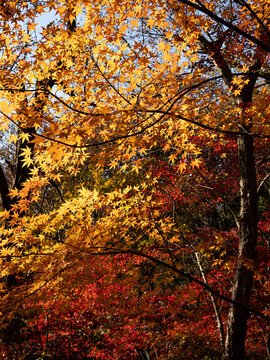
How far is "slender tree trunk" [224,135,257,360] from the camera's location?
429 centimetres

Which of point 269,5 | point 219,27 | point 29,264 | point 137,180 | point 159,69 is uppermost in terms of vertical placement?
point 219,27

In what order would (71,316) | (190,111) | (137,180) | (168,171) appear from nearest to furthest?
(190,111)
(71,316)
(168,171)
(137,180)

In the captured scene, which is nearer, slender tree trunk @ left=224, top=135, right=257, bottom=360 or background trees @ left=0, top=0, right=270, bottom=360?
background trees @ left=0, top=0, right=270, bottom=360

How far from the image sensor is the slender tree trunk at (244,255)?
169 inches

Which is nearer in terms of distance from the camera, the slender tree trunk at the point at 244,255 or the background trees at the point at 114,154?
the background trees at the point at 114,154

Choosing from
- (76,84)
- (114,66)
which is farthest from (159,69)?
(76,84)

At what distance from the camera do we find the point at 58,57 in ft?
12.0

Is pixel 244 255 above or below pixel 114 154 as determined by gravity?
below

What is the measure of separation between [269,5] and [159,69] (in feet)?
6.21

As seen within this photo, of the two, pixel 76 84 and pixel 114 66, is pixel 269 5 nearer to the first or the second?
pixel 114 66

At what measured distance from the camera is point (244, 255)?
4.47m

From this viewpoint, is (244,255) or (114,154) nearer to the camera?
(114,154)

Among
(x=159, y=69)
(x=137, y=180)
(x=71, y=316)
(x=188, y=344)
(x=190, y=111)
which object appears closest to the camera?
(x=159, y=69)

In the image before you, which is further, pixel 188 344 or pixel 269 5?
pixel 188 344
